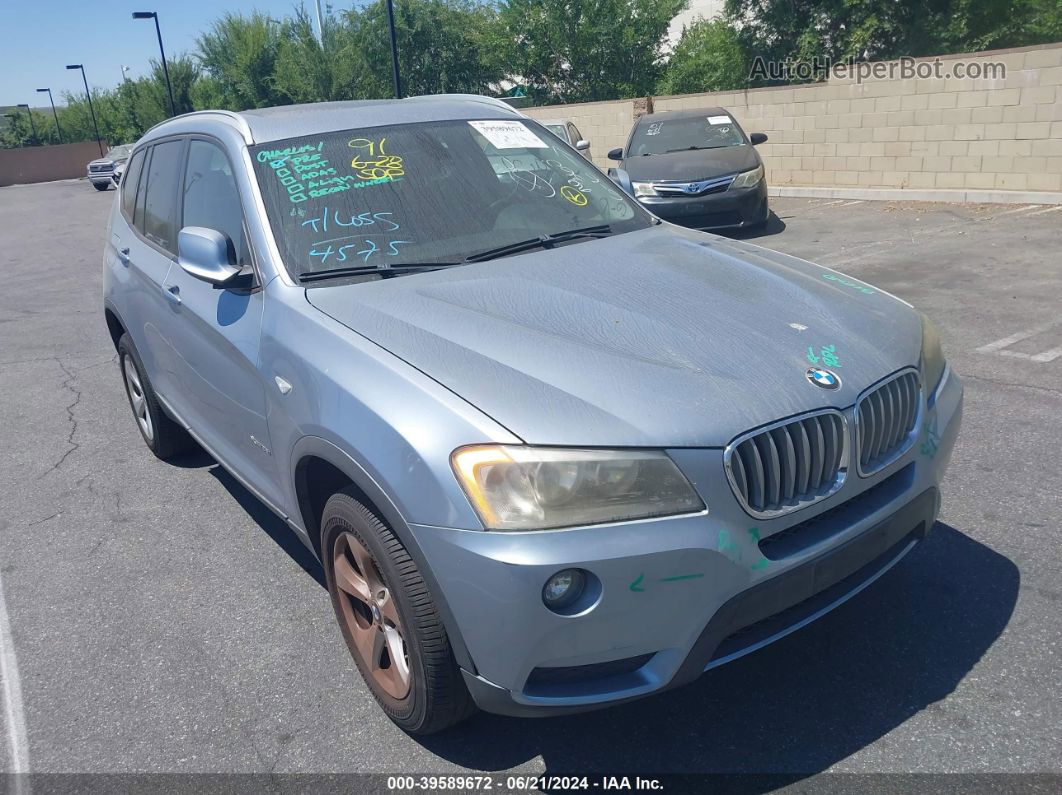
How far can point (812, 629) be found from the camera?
3.08m

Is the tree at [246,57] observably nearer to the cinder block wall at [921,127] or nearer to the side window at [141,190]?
the cinder block wall at [921,127]

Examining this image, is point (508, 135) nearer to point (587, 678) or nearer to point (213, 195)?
point (213, 195)

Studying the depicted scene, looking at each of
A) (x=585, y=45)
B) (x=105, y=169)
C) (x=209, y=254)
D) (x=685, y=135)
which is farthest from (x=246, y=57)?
(x=209, y=254)

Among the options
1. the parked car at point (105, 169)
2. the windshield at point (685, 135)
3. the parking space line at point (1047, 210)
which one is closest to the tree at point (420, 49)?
the parked car at point (105, 169)

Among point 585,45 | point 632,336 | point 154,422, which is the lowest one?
point 154,422

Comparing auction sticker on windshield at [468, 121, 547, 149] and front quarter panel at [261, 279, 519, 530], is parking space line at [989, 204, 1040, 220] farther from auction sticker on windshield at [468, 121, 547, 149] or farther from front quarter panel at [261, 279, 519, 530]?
front quarter panel at [261, 279, 519, 530]

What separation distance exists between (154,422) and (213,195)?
1.77 m

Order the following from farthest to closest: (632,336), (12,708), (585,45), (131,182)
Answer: (585,45) < (131,182) < (12,708) < (632,336)

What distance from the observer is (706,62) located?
31781mm

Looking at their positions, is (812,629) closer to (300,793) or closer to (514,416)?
(514,416)

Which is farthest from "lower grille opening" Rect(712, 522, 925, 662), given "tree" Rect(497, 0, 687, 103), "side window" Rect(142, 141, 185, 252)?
"tree" Rect(497, 0, 687, 103)

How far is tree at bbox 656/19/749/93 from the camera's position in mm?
28828

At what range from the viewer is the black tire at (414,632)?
2.36 meters

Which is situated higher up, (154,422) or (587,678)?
(587,678)
